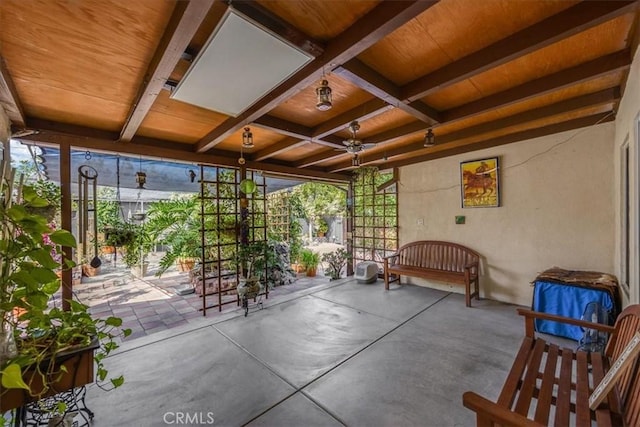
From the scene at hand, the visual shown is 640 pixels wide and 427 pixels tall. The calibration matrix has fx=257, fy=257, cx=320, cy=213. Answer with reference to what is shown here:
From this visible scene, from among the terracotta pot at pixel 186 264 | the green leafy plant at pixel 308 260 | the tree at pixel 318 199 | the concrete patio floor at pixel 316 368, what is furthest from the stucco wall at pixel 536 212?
the terracotta pot at pixel 186 264

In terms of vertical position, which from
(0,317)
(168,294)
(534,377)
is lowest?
(168,294)

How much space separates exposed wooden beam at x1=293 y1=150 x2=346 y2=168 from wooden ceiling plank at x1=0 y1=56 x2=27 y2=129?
3.29 metres

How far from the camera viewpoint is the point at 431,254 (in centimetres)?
457

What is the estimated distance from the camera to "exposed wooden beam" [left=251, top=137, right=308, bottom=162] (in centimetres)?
345

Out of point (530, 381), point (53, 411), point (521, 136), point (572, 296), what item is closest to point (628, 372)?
point (530, 381)

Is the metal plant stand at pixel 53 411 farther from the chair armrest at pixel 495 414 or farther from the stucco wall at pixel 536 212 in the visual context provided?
the stucco wall at pixel 536 212

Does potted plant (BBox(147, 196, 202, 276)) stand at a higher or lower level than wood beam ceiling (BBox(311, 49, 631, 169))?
lower

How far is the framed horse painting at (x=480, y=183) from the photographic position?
392 centimetres

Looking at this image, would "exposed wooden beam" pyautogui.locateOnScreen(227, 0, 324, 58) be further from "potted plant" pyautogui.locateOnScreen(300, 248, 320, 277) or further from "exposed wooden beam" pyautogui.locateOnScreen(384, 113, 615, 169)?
"potted plant" pyautogui.locateOnScreen(300, 248, 320, 277)

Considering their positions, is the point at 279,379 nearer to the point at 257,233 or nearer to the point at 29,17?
the point at 29,17

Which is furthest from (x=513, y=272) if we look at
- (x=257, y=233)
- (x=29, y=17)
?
(x=29, y=17)

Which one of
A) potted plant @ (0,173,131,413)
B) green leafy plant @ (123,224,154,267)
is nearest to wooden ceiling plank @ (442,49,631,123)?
potted plant @ (0,173,131,413)

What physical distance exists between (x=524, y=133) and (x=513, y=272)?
6.58 feet

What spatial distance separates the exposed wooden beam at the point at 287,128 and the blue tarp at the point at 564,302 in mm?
3074
